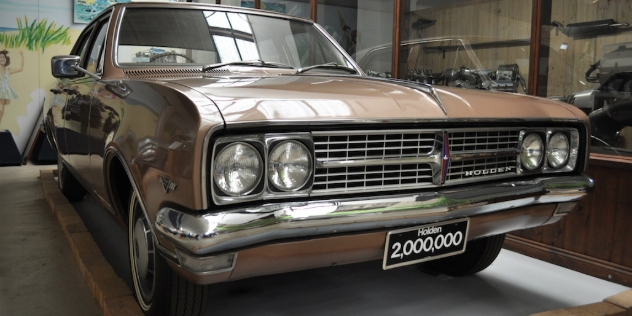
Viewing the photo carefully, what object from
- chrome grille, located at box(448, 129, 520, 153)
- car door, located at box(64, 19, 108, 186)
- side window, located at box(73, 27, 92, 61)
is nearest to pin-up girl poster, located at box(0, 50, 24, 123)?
side window, located at box(73, 27, 92, 61)

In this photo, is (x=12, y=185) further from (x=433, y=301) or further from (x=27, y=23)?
(x=433, y=301)

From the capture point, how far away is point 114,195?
7.68 ft

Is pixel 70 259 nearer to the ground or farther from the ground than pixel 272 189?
nearer to the ground

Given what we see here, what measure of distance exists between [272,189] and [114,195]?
39.2 inches

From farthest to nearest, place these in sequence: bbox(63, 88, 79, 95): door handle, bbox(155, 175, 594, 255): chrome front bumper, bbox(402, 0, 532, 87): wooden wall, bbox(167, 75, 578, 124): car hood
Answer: bbox(402, 0, 532, 87): wooden wall, bbox(63, 88, 79, 95): door handle, bbox(167, 75, 578, 124): car hood, bbox(155, 175, 594, 255): chrome front bumper

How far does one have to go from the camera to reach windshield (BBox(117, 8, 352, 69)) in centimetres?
265

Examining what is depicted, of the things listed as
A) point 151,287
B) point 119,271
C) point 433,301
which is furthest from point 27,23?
point 433,301

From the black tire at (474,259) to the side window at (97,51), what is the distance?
2.03 m

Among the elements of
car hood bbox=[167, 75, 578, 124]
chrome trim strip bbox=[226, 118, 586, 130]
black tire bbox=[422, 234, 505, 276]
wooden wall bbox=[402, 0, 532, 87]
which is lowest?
black tire bbox=[422, 234, 505, 276]

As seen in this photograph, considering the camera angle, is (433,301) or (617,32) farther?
(617,32)

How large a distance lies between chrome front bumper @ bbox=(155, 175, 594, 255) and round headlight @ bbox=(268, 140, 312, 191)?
Answer: 0.26 feet

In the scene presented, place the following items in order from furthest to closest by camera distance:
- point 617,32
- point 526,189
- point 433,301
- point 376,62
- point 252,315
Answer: point 376,62 → point 617,32 → point 433,301 → point 252,315 → point 526,189

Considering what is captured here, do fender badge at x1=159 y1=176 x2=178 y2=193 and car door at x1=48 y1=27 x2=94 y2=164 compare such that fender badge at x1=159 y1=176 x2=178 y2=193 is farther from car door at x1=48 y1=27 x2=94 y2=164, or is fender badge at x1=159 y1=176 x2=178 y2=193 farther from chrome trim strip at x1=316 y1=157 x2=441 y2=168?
car door at x1=48 y1=27 x2=94 y2=164

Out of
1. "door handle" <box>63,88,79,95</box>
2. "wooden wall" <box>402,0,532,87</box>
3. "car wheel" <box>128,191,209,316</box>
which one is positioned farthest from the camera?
"wooden wall" <box>402,0,532,87</box>
